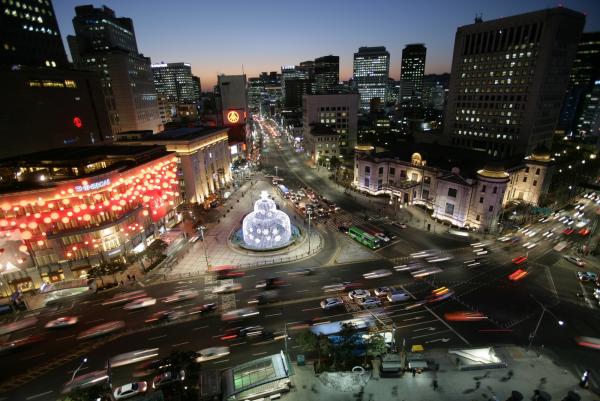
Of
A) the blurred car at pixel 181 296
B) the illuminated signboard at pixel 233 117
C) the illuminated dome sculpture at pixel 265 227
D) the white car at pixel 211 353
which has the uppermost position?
the illuminated signboard at pixel 233 117

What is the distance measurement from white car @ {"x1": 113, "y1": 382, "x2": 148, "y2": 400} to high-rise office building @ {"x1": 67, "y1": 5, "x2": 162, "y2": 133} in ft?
395

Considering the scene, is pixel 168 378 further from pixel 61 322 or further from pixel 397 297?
pixel 397 297

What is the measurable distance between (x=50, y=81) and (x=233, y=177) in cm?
5695

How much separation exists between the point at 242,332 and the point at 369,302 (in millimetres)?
17791

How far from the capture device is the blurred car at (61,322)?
131 feet

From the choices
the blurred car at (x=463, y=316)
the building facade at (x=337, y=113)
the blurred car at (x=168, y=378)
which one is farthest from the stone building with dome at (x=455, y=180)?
the blurred car at (x=168, y=378)

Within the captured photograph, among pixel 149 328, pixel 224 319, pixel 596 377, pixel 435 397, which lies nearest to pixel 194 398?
pixel 224 319

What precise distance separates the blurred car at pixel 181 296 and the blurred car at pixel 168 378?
14.3 m

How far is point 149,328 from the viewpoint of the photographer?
39.1 m

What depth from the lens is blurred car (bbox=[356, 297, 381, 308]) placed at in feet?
137

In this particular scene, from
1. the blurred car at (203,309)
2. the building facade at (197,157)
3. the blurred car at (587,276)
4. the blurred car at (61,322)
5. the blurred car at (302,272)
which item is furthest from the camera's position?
the building facade at (197,157)

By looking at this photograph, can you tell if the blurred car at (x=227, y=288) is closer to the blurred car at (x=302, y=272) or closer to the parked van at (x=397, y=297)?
the blurred car at (x=302, y=272)

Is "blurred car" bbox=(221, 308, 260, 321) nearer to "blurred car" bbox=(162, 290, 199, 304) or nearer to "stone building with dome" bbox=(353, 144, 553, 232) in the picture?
"blurred car" bbox=(162, 290, 199, 304)

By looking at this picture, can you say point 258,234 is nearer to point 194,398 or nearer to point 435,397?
point 194,398
